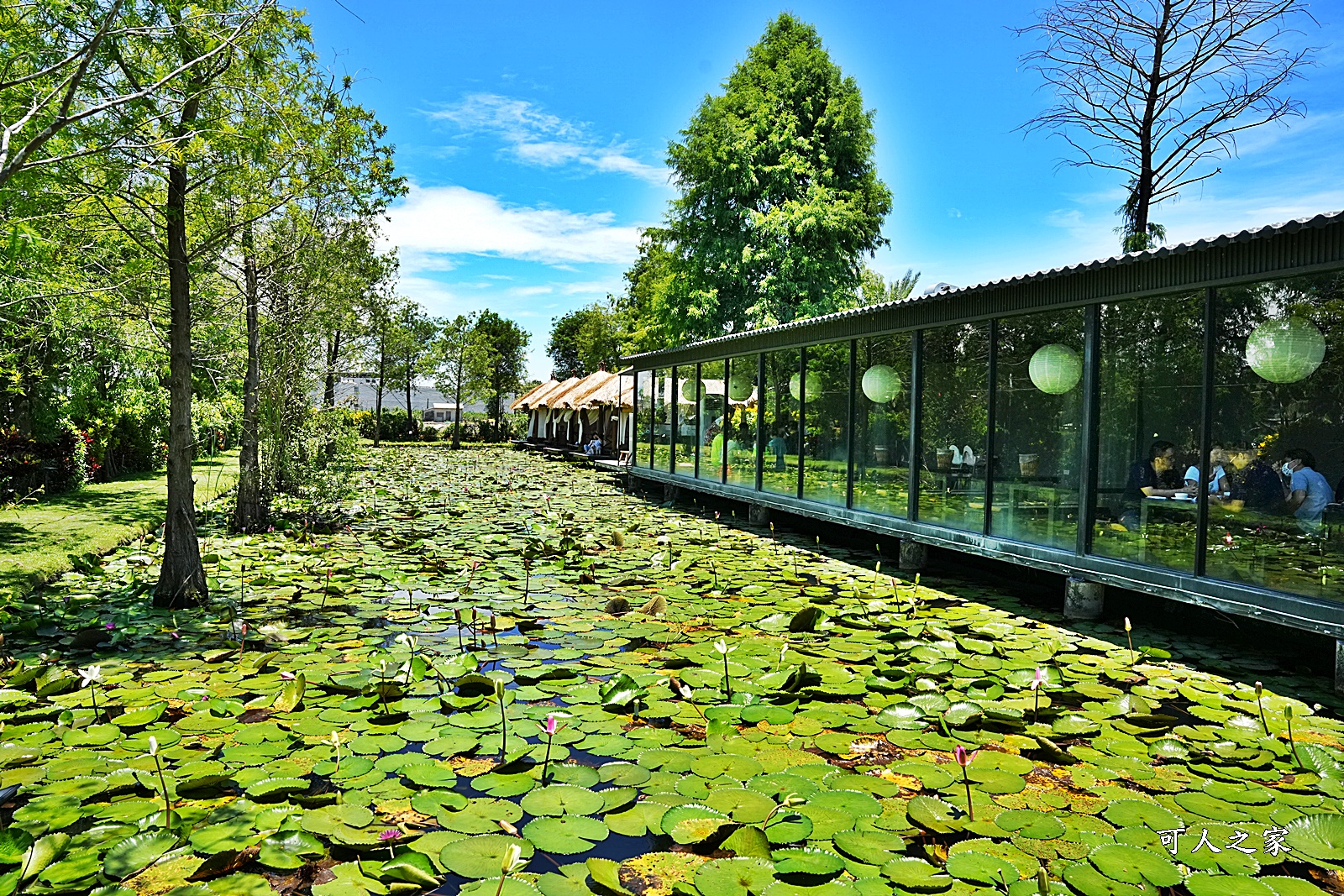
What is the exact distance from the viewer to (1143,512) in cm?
608

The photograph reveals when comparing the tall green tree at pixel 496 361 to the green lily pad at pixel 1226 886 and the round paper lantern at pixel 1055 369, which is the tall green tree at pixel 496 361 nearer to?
the round paper lantern at pixel 1055 369

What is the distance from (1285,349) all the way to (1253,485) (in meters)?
0.89

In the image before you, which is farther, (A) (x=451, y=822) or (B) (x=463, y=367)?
(B) (x=463, y=367)

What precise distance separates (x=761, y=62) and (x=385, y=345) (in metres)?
19.9

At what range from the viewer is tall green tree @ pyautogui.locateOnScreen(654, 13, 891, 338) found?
22672 mm

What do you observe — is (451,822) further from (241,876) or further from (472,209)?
(472,209)

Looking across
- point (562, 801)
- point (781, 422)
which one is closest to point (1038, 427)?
point (781, 422)

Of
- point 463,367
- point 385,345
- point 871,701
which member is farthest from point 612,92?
point 463,367

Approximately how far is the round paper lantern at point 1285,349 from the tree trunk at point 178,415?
7531mm

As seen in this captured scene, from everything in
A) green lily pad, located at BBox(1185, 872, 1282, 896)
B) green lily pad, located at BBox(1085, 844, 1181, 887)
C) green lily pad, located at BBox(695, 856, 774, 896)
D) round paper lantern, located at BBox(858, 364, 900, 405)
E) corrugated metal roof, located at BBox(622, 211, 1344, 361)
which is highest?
corrugated metal roof, located at BBox(622, 211, 1344, 361)

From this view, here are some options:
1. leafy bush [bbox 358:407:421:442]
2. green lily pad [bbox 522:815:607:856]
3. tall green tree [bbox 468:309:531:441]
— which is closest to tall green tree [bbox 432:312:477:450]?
tall green tree [bbox 468:309:531:441]

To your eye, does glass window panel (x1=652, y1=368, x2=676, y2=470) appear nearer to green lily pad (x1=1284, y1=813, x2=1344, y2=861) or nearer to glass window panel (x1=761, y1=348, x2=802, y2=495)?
glass window panel (x1=761, y1=348, x2=802, y2=495)

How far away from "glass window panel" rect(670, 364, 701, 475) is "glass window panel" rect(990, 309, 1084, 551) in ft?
24.2

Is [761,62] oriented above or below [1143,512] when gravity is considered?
above
